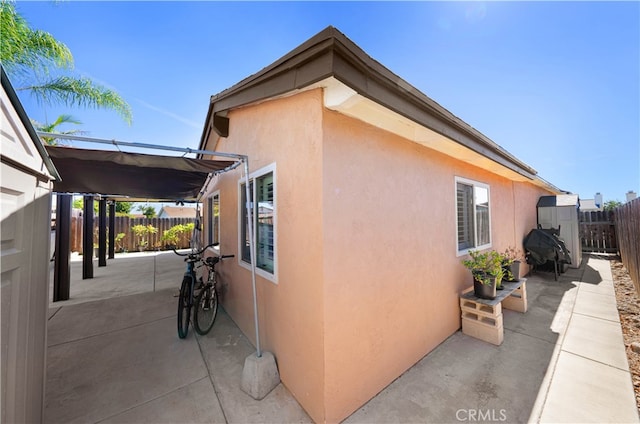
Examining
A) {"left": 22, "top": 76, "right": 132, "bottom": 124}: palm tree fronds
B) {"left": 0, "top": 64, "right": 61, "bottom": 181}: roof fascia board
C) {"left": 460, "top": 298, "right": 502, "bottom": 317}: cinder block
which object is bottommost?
{"left": 460, "top": 298, "right": 502, "bottom": 317}: cinder block

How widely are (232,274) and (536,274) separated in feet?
28.0

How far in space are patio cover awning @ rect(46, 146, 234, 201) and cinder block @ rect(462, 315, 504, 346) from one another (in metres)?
4.24

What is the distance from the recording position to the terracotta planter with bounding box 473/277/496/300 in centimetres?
340

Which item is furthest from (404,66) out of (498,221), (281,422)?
(281,422)

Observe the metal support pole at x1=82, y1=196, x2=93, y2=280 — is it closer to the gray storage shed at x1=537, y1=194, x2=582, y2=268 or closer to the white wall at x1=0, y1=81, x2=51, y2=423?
the white wall at x1=0, y1=81, x2=51, y2=423

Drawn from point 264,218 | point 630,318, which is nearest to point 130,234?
point 264,218

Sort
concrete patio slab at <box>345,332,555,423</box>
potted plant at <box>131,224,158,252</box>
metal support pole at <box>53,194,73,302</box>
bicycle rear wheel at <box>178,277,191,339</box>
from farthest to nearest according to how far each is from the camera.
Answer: potted plant at <box>131,224,158,252</box>
metal support pole at <box>53,194,73,302</box>
bicycle rear wheel at <box>178,277,191,339</box>
concrete patio slab at <box>345,332,555,423</box>

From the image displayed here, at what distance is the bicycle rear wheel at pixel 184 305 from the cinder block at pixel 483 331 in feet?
14.4

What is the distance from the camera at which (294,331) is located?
237cm

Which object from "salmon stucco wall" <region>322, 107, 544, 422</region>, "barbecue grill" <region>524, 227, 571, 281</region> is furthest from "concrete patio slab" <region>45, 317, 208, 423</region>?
"barbecue grill" <region>524, 227, 571, 281</region>

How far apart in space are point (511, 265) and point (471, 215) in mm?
1613

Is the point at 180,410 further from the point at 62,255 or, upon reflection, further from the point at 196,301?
the point at 62,255

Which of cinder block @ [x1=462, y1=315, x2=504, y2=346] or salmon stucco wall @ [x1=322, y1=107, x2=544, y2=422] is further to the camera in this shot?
cinder block @ [x1=462, y1=315, x2=504, y2=346]

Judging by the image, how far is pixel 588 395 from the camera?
90.7 inches
